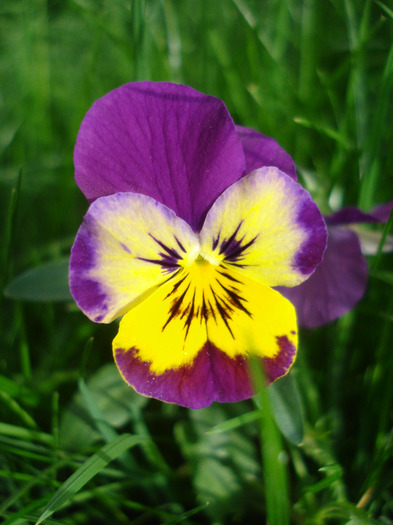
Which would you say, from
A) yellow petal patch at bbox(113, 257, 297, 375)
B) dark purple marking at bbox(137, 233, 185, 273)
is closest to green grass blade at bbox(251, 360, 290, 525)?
yellow petal patch at bbox(113, 257, 297, 375)

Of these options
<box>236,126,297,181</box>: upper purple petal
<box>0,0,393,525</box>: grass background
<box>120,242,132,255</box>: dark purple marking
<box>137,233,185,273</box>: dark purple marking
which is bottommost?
<box>0,0,393,525</box>: grass background

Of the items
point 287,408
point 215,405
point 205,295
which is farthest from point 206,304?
point 215,405

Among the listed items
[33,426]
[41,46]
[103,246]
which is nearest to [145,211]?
[103,246]

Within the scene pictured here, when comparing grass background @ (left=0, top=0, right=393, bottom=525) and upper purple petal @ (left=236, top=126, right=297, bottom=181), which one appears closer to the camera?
upper purple petal @ (left=236, top=126, right=297, bottom=181)

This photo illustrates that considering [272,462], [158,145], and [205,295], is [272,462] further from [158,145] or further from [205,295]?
[158,145]

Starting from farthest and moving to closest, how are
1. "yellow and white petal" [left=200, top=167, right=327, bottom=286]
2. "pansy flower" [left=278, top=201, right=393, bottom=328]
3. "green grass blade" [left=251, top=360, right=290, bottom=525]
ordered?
"pansy flower" [left=278, top=201, right=393, bottom=328] < "yellow and white petal" [left=200, top=167, right=327, bottom=286] < "green grass blade" [left=251, top=360, right=290, bottom=525]

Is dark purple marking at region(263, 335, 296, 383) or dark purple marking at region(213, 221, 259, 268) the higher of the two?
dark purple marking at region(213, 221, 259, 268)

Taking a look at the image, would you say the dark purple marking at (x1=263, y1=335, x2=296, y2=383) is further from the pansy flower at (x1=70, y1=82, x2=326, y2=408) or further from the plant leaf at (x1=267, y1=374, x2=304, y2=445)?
the plant leaf at (x1=267, y1=374, x2=304, y2=445)

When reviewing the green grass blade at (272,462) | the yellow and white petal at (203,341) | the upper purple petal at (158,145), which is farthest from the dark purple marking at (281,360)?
the upper purple petal at (158,145)
